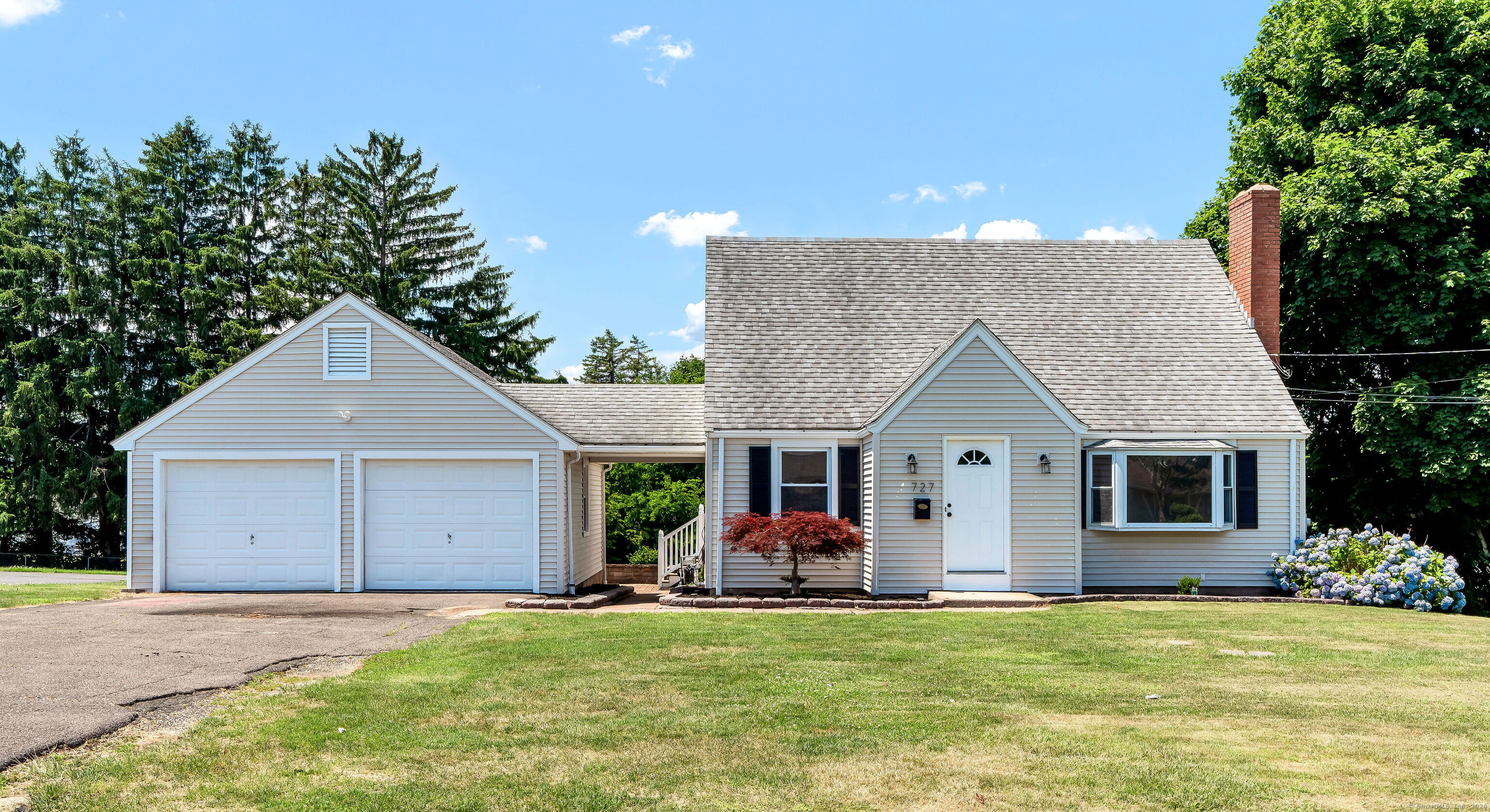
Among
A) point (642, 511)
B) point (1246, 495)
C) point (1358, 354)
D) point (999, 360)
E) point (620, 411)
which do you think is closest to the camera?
point (999, 360)

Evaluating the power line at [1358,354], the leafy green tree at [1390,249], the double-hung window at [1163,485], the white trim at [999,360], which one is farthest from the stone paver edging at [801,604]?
the leafy green tree at [1390,249]

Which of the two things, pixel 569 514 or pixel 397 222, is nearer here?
pixel 569 514

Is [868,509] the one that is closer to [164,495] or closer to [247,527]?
[247,527]

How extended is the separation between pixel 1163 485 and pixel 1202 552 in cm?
142

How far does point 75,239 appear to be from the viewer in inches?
1276

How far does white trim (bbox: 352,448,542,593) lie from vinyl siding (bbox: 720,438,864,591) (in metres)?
2.80

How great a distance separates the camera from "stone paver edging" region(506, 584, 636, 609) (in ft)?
47.7

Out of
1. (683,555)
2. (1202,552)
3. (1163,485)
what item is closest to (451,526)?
(683,555)

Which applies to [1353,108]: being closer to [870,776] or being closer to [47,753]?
[870,776]

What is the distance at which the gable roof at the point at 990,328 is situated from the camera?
1702cm

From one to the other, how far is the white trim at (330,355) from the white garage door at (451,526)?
1.43 metres

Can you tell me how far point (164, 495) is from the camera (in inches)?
647

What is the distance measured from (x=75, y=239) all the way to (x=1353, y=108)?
3591 centimetres

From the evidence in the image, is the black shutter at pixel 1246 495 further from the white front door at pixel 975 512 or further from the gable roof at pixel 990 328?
the white front door at pixel 975 512
